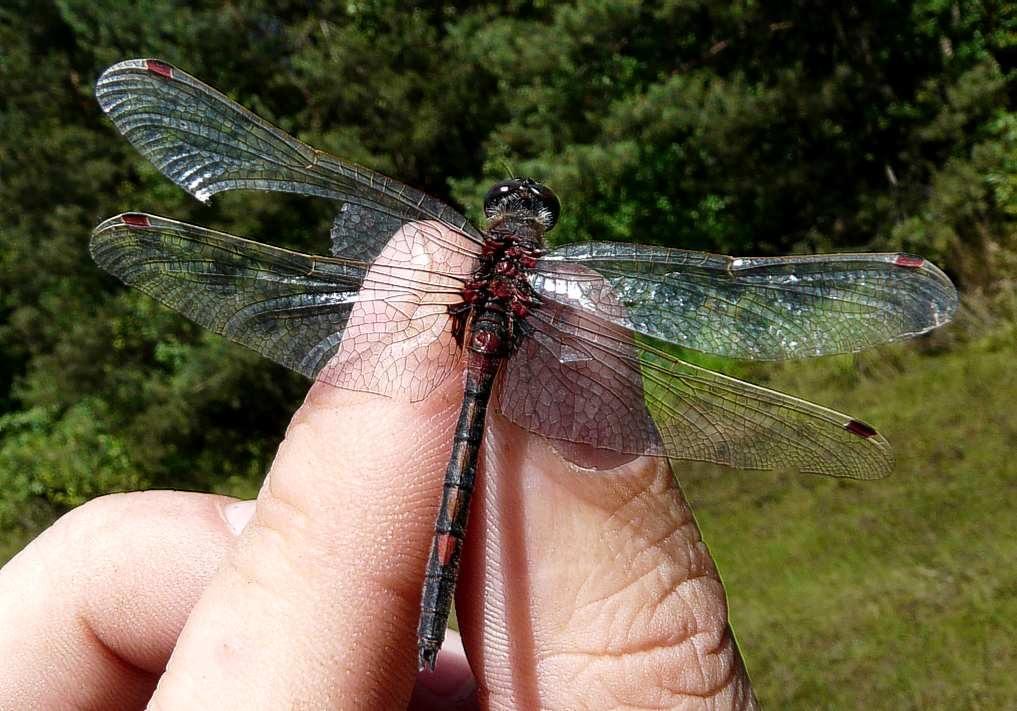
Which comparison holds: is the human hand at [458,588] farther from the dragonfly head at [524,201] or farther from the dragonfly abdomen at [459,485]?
the dragonfly head at [524,201]

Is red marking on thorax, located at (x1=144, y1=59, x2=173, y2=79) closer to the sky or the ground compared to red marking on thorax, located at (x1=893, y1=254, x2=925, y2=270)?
closer to the sky

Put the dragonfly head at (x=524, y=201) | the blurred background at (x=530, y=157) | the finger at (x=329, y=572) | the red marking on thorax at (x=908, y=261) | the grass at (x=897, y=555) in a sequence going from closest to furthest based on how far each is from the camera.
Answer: the finger at (x=329, y=572)
the red marking on thorax at (x=908, y=261)
the dragonfly head at (x=524, y=201)
the grass at (x=897, y=555)
the blurred background at (x=530, y=157)

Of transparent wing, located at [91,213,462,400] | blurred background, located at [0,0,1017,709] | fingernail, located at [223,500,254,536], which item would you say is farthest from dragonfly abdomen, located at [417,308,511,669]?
blurred background, located at [0,0,1017,709]

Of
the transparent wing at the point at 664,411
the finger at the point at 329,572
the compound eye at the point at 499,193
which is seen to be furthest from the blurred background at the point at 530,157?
the finger at the point at 329,572

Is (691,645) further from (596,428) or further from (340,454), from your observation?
(340,454)

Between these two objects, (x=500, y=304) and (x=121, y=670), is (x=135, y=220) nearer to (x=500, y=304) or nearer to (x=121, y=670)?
(x=500, y=304)

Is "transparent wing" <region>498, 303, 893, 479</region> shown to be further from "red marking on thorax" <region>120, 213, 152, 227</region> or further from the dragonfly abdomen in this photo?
"red marking on thorax" <region>120, 213, 152, 227</region>

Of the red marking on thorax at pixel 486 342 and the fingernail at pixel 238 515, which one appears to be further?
the fingernail at pixel 238 515
